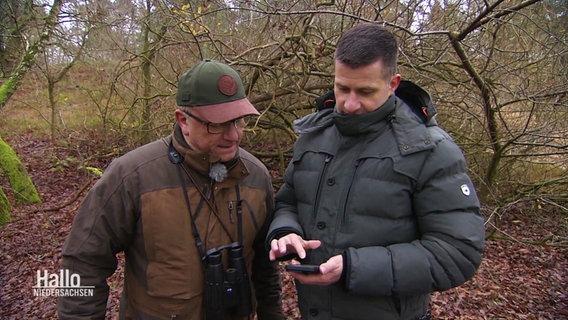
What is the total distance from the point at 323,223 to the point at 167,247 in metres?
0.74

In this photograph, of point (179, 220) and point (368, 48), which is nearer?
point (368, 48)

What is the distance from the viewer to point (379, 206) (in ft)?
4.91

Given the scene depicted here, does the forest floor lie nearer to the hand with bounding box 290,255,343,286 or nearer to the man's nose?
the hand with bounding box 290,255,343,286

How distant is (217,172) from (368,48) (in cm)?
89

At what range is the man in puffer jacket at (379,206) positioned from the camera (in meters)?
1.40

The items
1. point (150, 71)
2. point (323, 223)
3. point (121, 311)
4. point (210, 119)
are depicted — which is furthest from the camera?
point (150, 71)

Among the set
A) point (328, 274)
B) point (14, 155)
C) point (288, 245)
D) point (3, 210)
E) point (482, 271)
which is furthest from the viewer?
point (14, 155)

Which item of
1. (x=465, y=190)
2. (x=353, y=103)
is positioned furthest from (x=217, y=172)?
(x=465, y=190)

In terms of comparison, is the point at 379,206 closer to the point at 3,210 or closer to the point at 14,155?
the point at 3,210

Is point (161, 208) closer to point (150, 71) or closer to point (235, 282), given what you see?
point (235, 282)

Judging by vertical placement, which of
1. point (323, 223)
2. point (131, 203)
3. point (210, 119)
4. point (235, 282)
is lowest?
point (235, 282)

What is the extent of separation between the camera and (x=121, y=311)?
6.27 ft

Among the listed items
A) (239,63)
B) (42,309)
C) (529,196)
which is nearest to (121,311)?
(42,309)

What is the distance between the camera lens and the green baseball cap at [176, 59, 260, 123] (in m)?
1.71
